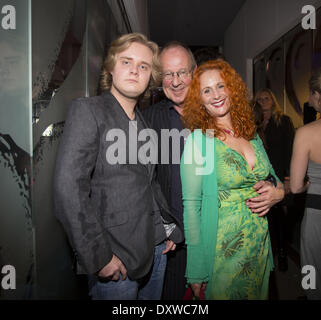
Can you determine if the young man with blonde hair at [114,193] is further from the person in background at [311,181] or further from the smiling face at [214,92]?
the person in background at [311,181]

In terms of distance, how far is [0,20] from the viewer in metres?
0.92

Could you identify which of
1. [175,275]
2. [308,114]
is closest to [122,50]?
[175,275]

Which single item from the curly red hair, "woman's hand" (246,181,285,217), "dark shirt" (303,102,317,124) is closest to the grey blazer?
the curly red hair

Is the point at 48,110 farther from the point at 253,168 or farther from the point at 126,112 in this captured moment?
the point at 253,168

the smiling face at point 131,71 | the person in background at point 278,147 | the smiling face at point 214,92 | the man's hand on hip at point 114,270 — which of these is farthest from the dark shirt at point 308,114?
the man's hand on hip at point 114,270

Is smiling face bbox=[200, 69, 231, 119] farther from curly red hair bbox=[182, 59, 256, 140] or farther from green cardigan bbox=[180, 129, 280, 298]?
green cardigan bbox=[180, 129, 280, 298]

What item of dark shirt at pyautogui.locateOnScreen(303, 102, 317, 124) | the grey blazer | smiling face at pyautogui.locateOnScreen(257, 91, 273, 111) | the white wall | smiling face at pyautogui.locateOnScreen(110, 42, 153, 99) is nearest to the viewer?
the grey blazer

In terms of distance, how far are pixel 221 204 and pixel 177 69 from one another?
2.90 ft

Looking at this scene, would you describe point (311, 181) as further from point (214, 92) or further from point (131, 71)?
point (131, 71)

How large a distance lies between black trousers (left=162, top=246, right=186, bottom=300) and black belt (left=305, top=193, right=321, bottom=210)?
2.80ft

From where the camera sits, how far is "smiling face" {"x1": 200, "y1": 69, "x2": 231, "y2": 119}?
4.66 ft

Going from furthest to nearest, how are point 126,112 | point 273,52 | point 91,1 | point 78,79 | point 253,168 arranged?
point 273,52 → point 91,1 → point 78,79 → point 253,168 → point 126,112

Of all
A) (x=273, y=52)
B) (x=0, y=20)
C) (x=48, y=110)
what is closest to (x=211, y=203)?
(x=48, y=110)
